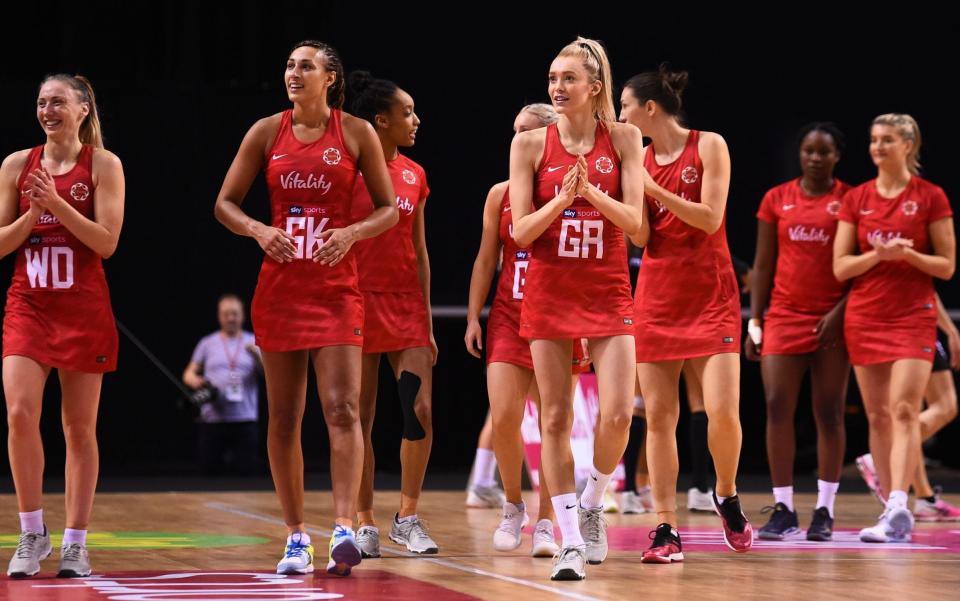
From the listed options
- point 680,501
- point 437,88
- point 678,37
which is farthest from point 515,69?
point 680,501

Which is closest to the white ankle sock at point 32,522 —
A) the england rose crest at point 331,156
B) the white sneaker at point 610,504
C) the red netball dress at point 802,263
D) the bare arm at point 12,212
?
the bare arm at point 12,212

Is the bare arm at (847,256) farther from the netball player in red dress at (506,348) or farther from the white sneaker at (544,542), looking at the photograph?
the white sneaker at (544,542)

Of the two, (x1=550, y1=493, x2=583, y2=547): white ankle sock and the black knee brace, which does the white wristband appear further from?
(x1=550, y1=493, x2=583, y2=547): white ankle sock

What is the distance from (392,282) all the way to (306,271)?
908mm

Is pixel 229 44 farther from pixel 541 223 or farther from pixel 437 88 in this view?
pixel 541 223

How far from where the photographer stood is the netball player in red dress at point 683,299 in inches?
213

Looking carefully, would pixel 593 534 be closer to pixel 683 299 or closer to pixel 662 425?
pixel 662 425

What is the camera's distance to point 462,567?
5074 millimetres

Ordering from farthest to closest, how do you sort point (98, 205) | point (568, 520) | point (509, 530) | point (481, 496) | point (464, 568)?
point (481, 496) → point (509, 530) → point (464, 568) → point (98, 205) → point (568, 520)

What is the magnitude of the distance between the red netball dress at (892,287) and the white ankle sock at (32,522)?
138 inches

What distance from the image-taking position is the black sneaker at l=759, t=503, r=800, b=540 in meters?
6.24

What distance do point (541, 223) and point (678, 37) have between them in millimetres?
6933

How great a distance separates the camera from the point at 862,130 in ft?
37.5

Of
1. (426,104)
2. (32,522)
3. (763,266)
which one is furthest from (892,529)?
(426,104)
